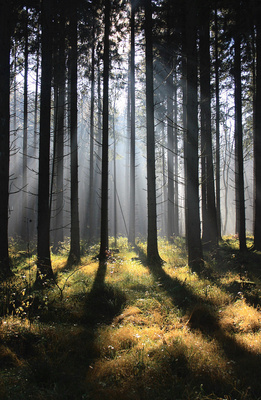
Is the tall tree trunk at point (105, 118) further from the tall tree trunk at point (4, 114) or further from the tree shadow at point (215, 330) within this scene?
the tall tree trunk at point (4, 114)

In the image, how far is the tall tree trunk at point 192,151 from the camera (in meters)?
8.70

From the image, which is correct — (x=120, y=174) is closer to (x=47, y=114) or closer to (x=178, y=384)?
(x=47, y=114)

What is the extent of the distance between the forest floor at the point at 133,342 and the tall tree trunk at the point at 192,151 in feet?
6.51

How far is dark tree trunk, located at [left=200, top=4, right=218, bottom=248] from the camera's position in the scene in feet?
35.7

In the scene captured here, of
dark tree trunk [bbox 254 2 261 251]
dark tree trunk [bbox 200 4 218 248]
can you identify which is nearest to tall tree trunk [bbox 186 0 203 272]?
dark tree trunk [bbox 200 4 218 248]

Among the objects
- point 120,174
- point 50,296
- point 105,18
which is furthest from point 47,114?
point 120,174

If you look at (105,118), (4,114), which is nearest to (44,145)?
(4,114)

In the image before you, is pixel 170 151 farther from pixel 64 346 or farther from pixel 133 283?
pixel 64 346

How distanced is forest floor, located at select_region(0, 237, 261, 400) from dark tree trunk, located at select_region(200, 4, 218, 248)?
5.56 meters

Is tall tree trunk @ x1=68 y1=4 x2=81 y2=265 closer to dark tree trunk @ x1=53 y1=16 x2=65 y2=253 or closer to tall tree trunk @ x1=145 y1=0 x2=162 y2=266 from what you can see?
dark tree trunk @ x1=53 y1=16 x2=65 y2=253

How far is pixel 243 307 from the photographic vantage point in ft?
17.3

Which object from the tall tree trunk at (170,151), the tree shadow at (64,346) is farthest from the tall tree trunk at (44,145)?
the tall tree trunk at (170,151)

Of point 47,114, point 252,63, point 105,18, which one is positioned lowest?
point 47,114

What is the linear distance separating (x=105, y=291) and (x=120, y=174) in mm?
37472
